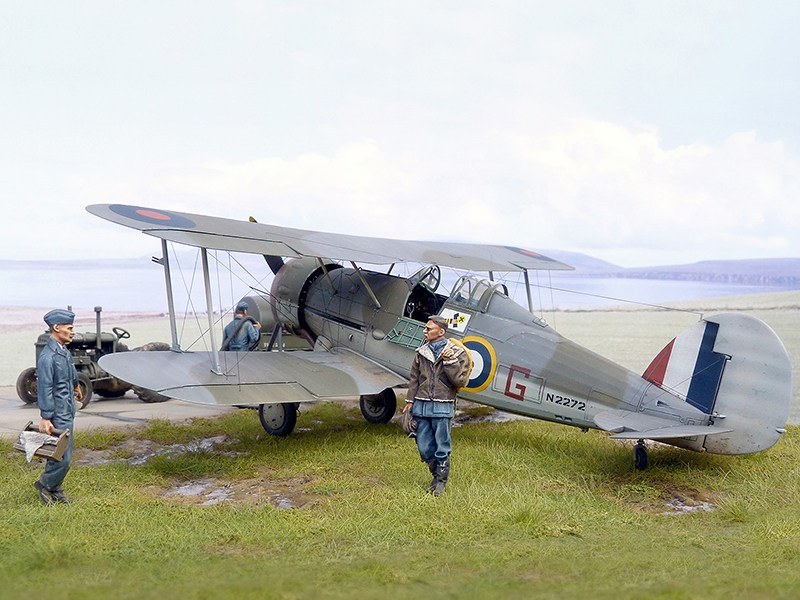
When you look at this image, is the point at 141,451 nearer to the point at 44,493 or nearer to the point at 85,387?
the point at 44,493

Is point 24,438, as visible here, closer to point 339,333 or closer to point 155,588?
point 155,588

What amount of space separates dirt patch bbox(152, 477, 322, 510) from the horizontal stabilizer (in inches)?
106

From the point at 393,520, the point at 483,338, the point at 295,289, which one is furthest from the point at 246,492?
the point at 295,289

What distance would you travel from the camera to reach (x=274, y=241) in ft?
26.9

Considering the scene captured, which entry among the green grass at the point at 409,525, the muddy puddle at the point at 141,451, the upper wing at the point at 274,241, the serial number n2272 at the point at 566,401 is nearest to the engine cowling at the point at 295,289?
the upper wing at the point at 274,241

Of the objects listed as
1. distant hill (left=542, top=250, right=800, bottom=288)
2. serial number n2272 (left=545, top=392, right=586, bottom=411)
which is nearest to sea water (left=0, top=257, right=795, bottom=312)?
distant hill (left=542, top=250, right=800, bottom=288)

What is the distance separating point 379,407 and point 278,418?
5.28 ft

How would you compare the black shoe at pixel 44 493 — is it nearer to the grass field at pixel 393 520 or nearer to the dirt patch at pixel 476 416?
the grass field at pixel 393 520

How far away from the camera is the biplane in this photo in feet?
22.4

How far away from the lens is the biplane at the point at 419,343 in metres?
6.84

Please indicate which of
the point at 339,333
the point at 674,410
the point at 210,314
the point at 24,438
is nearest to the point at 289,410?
the point at 339,333

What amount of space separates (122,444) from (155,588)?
4.99 m

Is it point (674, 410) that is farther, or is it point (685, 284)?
point (685, 284)

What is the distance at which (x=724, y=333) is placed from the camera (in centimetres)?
702
